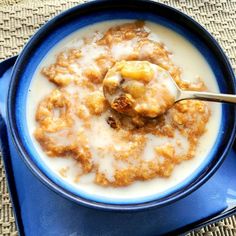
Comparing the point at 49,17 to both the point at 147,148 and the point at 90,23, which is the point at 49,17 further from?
the point at 147,148

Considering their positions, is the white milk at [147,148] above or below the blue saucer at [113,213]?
above

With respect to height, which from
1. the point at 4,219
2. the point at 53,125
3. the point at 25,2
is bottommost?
the point at 4,219

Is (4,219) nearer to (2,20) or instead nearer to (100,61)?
(100,61)

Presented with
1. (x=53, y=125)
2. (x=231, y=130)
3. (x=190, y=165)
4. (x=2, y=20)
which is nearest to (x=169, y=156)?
(x=190, y=165)

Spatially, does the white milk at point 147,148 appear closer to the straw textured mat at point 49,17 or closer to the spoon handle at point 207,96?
the spoon handle at point 207,96

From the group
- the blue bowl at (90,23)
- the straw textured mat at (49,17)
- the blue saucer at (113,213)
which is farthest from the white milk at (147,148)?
the straw textured mat at (49,17)

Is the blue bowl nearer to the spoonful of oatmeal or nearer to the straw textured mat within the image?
the spoonful of oatmeal

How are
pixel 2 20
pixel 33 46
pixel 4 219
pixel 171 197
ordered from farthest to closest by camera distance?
1. pixel 2 20
2. pixel 4 219
3. pixel 33 46
4. pixel 171 197

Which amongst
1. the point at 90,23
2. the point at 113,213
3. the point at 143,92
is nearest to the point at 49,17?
the point at 90,23
